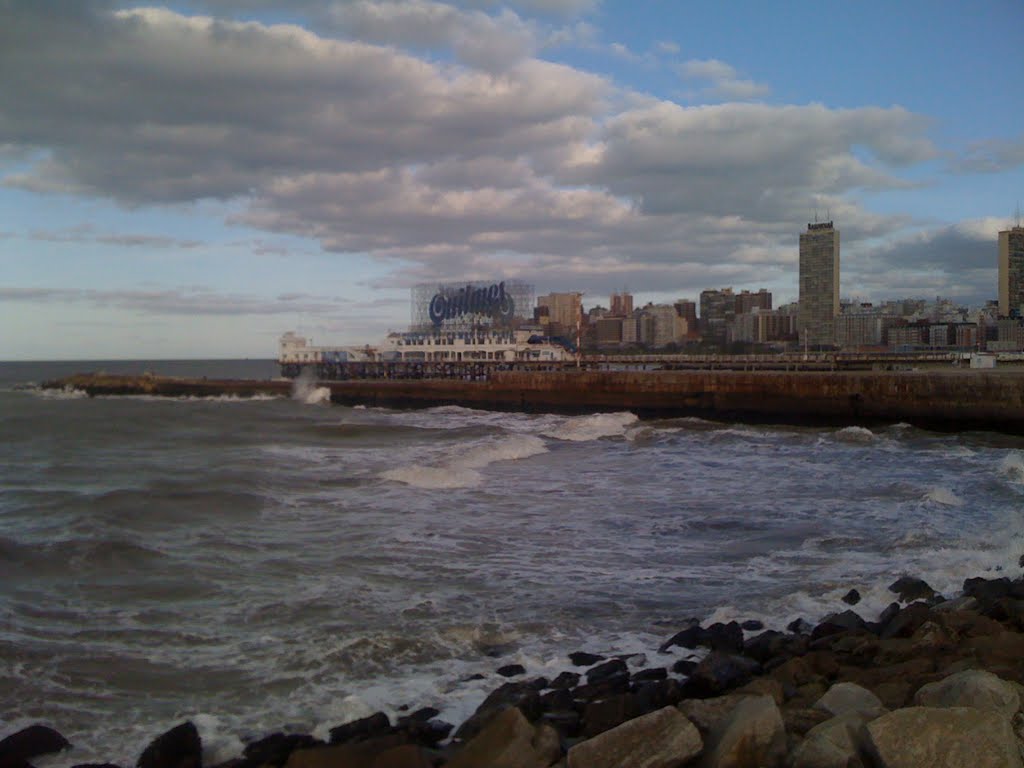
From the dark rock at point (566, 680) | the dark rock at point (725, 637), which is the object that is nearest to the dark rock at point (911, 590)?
the dark rock at point (725, 637)

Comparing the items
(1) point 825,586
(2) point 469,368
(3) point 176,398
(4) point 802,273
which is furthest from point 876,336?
(1) point 825,586

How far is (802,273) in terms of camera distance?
9712 cm

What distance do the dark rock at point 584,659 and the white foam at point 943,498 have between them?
8824mm

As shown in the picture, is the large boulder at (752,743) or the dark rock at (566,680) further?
the dark rock at (566,680)

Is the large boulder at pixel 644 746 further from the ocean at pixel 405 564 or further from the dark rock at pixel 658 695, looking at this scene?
the ocean at pixel 405 564

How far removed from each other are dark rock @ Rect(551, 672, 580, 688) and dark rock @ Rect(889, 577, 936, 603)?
3.60 metres

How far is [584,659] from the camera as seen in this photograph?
6.37 metres

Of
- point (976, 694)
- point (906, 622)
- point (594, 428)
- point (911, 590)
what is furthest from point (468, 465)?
point (976, 694)

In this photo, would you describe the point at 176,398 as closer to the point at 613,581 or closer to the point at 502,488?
the point at 502,488

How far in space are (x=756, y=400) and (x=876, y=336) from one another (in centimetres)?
6694

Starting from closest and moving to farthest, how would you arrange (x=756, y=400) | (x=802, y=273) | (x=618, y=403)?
(x=756, y=400), (x=618, y=403), (x=802, y=273)

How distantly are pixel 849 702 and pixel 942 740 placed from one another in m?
0.94

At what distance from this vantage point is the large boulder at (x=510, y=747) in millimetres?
4137

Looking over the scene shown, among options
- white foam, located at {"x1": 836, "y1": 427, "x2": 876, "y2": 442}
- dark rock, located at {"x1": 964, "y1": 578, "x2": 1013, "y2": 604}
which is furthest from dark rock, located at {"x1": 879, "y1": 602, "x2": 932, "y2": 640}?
white foam, located at {"x1": 836, "y1": 427, "x2": 876, "y2": 442}
